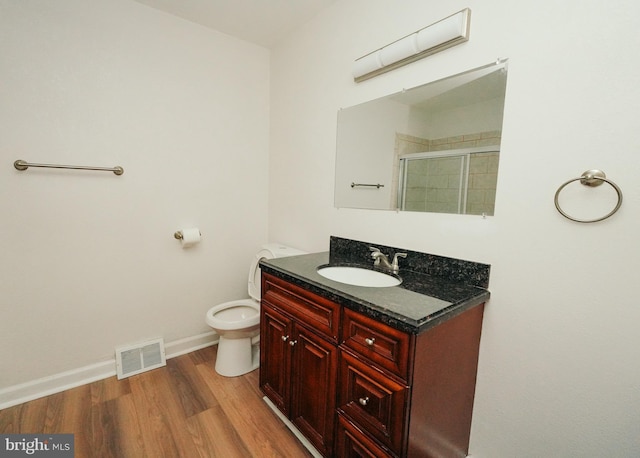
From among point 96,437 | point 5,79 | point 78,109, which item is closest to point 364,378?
point 96,437

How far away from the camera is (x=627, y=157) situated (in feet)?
2.67

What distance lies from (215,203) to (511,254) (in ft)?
6.21

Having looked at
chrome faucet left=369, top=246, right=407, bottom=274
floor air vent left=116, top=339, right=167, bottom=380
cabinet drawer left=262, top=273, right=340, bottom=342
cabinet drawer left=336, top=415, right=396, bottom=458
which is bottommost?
floor air vent left=116, top=339, right=167, bottom=380

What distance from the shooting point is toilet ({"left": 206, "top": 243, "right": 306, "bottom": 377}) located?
5.86 feet

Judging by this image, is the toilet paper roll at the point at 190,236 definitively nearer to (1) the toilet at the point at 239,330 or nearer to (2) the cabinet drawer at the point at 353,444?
(1) the toilet at the point at 239,330

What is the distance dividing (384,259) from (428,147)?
1.89 ft

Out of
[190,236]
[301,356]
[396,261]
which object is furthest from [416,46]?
[190,236]

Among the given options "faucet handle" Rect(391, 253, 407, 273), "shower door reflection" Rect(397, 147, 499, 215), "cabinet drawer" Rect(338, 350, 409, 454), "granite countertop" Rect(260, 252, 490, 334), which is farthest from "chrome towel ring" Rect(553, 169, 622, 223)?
"cabinet drawer" Rect(338, 350, 409, 454)

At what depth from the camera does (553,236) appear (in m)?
0.96

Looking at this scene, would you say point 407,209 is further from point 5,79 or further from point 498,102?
point 5,79

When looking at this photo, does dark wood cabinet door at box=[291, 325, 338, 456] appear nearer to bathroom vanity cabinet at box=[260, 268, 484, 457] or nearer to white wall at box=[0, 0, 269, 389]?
bathroom vanity cabinet at box=[260, 268, 484, 457]

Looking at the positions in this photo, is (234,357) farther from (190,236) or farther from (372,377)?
(372,377)
